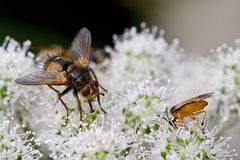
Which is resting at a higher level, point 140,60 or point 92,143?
point 140,60

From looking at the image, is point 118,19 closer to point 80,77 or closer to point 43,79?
point 80,77

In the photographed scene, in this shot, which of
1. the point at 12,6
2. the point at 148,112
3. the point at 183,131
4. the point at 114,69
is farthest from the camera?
the point at 12,6

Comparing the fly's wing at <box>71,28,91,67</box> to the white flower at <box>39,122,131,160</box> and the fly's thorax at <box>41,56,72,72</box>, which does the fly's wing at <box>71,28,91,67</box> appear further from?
the white flower at <box>39,122,131,160</box>

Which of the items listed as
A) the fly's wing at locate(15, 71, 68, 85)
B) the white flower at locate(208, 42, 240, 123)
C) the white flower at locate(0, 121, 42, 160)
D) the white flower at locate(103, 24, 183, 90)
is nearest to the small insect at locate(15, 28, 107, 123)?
the fly's wing at locate(15, 71, 68, 85)

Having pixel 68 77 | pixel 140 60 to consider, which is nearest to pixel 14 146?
pixel 68 77

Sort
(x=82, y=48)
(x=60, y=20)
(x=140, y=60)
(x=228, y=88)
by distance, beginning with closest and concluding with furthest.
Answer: (x=82, y=48), (x=228, y=88), (x=140, y=60), (x=60, y=20)

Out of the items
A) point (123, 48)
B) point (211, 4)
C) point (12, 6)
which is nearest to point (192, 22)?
point (211, 4)

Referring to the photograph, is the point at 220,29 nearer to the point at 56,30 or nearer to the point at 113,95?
the point at 56,30
